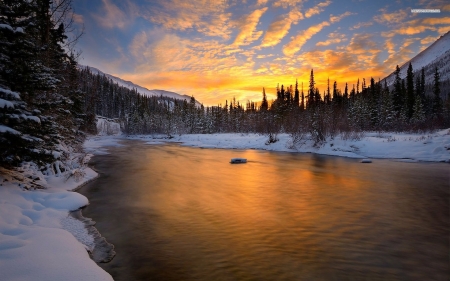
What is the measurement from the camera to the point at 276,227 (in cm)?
752

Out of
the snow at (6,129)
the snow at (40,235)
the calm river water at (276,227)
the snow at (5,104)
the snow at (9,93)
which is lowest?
the calm river water at (276,227)

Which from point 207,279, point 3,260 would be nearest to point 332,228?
point 207,279

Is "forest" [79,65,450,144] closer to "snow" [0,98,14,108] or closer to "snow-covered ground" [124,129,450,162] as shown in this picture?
"snow-covered ground" [124,129,450,162]

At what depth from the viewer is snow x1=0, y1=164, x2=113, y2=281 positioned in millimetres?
4023

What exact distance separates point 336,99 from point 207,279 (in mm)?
91588

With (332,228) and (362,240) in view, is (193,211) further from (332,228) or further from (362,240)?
(362,240)

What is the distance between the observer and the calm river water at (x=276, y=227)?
16.7 ft

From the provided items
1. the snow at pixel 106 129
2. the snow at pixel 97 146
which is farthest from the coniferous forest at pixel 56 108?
the snow at pixel 106 129

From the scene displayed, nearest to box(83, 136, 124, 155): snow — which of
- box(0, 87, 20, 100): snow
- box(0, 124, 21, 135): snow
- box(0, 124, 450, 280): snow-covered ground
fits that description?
box(0, 124, 450, 280): snow-covered ground

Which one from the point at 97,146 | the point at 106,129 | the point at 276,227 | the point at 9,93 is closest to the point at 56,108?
the point at 9,93

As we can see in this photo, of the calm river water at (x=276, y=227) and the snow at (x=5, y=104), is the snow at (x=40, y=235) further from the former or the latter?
the snow at (x=5, y=104)

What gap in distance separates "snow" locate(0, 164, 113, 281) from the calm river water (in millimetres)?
644

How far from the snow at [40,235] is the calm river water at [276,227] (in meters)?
0.64

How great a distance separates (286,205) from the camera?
392 inches
